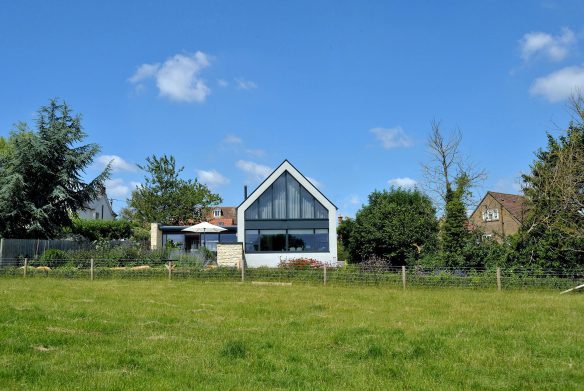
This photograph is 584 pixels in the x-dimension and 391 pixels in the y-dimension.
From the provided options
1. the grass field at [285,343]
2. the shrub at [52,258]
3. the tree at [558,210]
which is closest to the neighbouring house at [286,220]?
the shrub at [52,258]

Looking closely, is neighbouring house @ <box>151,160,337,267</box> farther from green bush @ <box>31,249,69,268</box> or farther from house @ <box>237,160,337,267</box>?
green bush @ <box>31,249,69,268</box>

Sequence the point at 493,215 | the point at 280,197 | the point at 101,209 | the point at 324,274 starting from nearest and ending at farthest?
the point at 324,274 < the point at 280,197 < the point at 493,215 < the point at 101,209

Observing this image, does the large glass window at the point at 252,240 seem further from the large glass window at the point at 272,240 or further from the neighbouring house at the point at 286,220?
the large glass window at the point at 272,240

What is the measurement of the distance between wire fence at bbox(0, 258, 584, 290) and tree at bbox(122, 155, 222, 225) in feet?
81.9

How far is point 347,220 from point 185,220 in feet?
62.9

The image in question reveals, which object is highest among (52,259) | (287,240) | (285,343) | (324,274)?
(287,240)

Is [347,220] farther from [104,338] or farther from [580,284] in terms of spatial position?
[104,338]

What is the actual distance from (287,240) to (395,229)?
659cm

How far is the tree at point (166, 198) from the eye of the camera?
49.9m

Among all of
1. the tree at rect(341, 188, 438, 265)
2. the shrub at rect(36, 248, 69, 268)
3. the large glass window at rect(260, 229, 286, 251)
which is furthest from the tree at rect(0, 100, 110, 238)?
the tree at rect(341, 188, 438, 265)

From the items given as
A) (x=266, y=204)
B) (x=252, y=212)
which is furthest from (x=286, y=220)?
(x=252, y=212)

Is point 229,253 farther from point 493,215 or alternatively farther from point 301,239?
point 493,215

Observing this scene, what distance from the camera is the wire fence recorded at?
18.5m

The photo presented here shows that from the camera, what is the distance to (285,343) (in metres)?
8.19
